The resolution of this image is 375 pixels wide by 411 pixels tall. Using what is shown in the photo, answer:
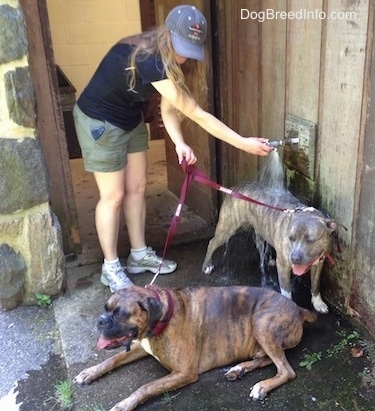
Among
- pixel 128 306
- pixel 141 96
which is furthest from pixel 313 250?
pixel 141 96

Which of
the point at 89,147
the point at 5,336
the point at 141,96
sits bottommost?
the point at 5,336

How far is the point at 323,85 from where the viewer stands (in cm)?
303

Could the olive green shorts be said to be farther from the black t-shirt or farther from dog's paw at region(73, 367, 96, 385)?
dog's paw at region(73, 367, 96, 385)

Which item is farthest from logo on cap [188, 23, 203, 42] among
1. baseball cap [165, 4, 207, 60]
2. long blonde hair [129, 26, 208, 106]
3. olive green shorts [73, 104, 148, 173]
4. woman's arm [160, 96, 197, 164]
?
olive green shorts [73, 104, 148, 173]

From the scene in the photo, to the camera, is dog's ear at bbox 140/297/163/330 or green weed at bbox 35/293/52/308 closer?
dog's ear at bbox 140/297/163/330

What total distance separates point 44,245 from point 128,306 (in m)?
1.17

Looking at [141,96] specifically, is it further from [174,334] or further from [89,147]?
[174,334]

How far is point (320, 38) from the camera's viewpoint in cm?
298

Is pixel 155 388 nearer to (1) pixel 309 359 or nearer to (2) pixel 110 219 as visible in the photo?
(1) pixel 309 359

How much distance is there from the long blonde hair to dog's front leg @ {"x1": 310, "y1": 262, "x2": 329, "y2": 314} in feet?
4.11

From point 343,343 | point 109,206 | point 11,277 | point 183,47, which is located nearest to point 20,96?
point 109,206

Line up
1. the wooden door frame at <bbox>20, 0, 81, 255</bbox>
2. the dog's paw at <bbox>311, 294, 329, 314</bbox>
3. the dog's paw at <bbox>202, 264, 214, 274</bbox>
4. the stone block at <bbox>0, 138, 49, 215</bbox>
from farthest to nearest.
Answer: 1. the dog's paw at <bbox>202, 264, 214, 274</bbox>
2. the wooden door frame at <bbox>20, 0, 81, 255</bbox>
3. the dog's paw at <bbox>311, 294, 329, 314</bbox>
4. the stone block at <bbox>0, 138, 49, 215</bbox>

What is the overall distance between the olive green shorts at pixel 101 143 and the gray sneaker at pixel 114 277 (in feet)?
2.31

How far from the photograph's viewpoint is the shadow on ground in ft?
8.63
